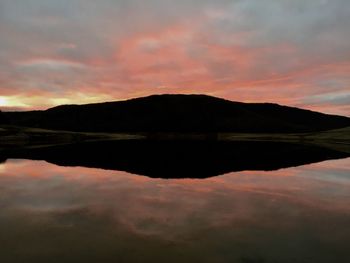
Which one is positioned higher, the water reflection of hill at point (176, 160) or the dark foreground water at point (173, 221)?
the water reflection of hill at point (176, 160)

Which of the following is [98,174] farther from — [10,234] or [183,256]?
[183,256]

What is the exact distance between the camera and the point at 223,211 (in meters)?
18.6

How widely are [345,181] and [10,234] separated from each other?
2632 cm

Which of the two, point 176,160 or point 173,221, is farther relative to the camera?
point 176,160

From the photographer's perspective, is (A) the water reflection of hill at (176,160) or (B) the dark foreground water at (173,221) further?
(A) the water reflection of hill at (176,160)

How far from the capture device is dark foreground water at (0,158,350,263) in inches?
484

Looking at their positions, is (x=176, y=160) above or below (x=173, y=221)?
above

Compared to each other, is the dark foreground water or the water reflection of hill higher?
the water reflection of hill

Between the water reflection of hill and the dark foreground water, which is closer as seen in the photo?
the dark foreground water

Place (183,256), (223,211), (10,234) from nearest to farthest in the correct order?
(183,256) → (10,234) → (223,211)

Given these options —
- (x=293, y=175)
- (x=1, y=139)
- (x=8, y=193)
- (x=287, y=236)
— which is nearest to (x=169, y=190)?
(x=8, y=193)

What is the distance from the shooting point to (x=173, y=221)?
16344mm

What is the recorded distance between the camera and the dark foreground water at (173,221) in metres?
12.3

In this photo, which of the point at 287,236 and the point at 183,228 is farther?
the point at 183,228
